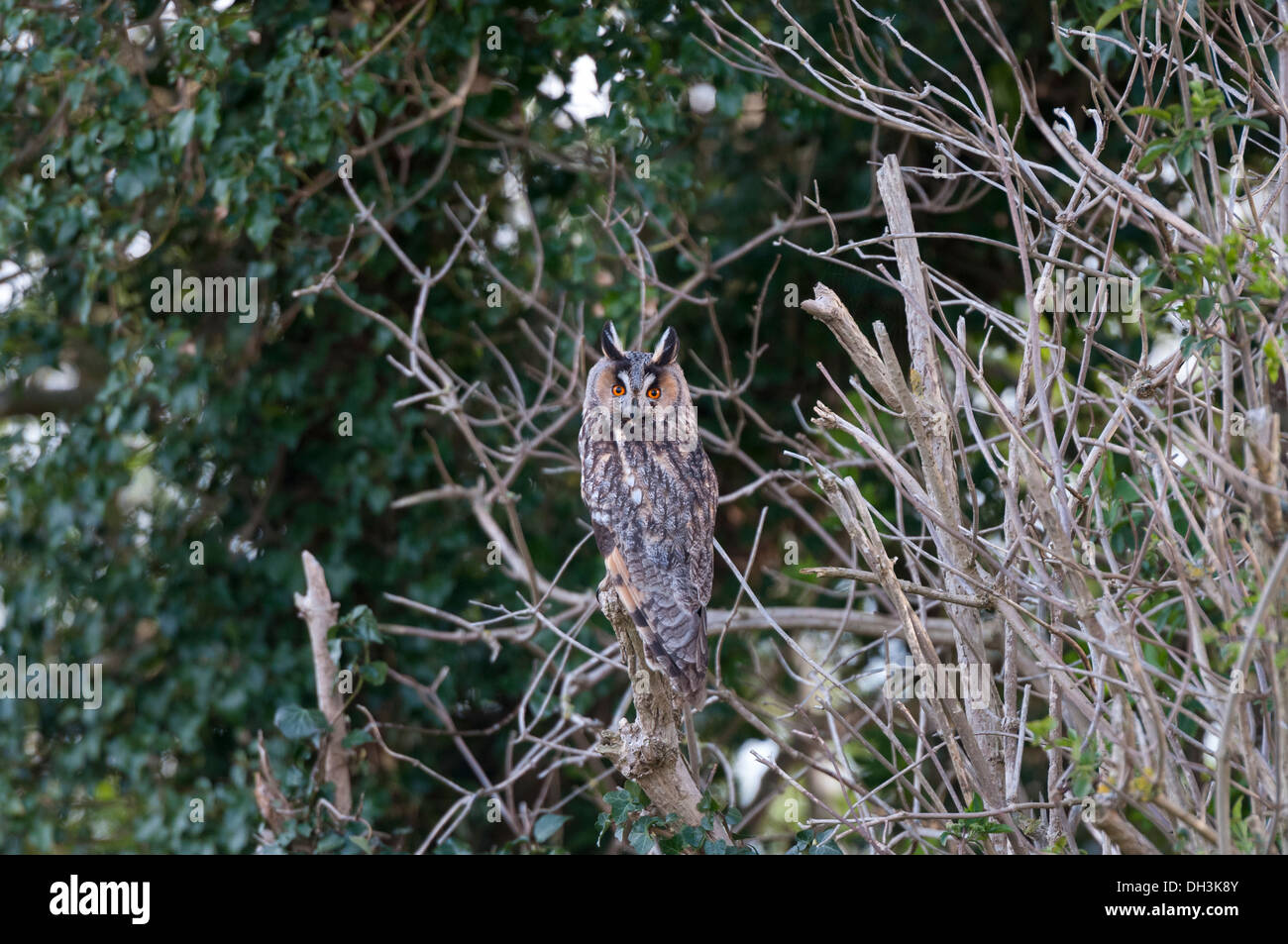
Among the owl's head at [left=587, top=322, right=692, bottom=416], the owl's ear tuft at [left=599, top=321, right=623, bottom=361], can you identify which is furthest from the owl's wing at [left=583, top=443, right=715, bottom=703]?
the owl's ear tuft at [left=599, top=321, right=623, bottom=361]

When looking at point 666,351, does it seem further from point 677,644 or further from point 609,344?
point 677,644

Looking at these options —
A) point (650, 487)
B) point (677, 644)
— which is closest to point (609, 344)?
point (650, 487)

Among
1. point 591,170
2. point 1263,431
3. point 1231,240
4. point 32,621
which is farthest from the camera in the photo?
point 32,621

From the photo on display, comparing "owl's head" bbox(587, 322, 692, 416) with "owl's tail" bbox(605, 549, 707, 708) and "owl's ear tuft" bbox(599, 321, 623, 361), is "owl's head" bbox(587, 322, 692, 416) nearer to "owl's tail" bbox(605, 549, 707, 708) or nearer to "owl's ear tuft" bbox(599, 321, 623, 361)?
"owl's ear tuft" bbox(599, 321, 623, 361)

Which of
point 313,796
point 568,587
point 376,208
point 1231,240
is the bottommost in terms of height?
point 313,796

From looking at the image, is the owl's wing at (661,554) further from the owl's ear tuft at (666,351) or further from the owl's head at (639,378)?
the owl's ear tuft at (666,351)

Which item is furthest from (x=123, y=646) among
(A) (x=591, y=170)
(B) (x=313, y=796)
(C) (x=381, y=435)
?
(A) (x=591, y=170)

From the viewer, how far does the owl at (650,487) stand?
2.75 meters

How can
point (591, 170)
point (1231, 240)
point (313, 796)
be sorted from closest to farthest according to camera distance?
point (1231, 240)
point (313, 796)
point (591, 170)

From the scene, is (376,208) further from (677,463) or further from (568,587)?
(677,463)

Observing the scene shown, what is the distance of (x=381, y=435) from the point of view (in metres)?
4.88

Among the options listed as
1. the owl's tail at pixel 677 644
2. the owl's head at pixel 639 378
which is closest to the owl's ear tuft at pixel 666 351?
the owl's head at pixel 639 378

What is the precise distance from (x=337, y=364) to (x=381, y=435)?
43 cm

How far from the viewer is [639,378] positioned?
9.75 feet
